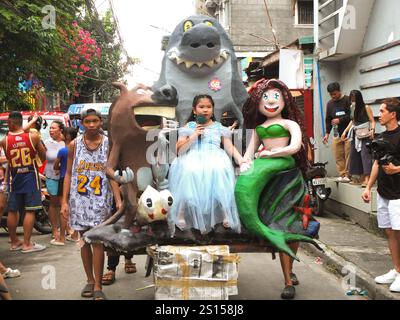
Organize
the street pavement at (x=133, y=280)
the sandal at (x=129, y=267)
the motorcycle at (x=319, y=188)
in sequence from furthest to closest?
the motorcycle at (x=319, y=188) → the sandal at (x=129, y=267) → the street pavement at (x=133, y=280)

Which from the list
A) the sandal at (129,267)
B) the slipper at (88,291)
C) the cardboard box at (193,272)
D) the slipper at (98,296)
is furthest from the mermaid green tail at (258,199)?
the sandal at (129,267)

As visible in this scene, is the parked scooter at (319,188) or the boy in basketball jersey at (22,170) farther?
the parked scooter at (319,188)

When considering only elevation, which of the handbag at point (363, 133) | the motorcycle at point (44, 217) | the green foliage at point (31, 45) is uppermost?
the green foliage at point (31, 45)

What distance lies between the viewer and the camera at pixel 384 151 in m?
4.54

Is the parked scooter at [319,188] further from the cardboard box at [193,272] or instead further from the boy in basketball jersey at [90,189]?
the cardboard box at [193,272]

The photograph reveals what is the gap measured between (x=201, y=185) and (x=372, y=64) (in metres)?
5.86

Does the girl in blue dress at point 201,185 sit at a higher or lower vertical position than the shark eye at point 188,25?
lower

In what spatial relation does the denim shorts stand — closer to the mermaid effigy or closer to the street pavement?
the street pavement

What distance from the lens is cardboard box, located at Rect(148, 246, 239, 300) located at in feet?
11.8

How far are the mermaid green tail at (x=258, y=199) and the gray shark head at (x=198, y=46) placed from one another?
4.08 feet

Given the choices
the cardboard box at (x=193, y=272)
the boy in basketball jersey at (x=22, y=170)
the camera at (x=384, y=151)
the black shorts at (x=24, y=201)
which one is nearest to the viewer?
the cardboard box at (x=193, y=272)
